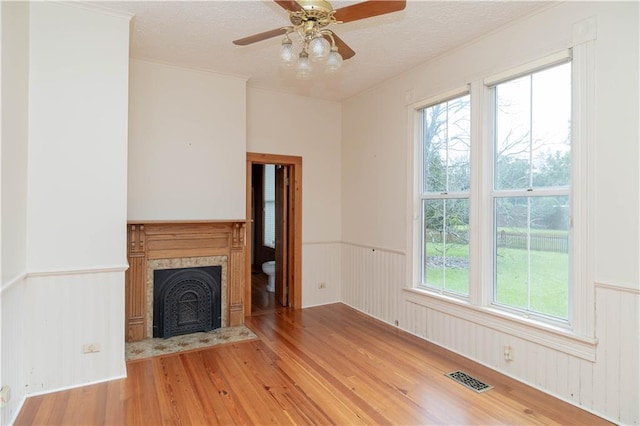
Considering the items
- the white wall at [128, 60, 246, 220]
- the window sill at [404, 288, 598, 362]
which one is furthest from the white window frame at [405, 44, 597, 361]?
the white wall at [128, 60, 246, 220]

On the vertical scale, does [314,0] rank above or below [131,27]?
below

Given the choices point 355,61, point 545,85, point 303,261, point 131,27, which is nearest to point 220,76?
point 131,27

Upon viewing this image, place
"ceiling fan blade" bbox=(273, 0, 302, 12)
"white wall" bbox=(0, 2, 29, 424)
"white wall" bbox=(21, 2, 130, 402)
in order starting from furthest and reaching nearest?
"white wall" bbox=(21, 2, 130, 402)
"white wall" bbox=(0, 2, 29, 424)
"ceiling fan blade" bbox=(273, 0, 302, 12)

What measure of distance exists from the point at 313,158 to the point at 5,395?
3831 millimetres

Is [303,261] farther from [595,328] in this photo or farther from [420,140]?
[595,328]

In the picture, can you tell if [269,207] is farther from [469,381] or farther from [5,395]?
[5,395]

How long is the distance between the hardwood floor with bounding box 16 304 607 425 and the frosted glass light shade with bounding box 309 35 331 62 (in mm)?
2188

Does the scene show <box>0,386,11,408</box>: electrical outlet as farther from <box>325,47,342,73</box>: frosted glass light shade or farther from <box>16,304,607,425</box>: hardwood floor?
<box>325,47,342,73</box>: frosted glass light shade

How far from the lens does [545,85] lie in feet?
9.04

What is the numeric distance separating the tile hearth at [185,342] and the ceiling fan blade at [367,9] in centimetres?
301

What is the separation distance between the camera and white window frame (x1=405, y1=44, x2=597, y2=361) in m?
2.43

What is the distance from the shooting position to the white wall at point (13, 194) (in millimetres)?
2094

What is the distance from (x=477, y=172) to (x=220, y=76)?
2.91m

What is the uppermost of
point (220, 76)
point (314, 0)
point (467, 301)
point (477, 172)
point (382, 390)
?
point (220, 76)
